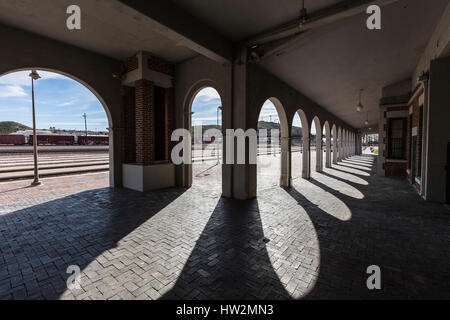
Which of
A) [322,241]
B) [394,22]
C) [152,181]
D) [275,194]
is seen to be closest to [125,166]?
[152,181]

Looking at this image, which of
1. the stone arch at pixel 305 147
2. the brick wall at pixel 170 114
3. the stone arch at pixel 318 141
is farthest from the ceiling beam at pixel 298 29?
the stone arch at pixel 318 141

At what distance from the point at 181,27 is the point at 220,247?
15.3ft

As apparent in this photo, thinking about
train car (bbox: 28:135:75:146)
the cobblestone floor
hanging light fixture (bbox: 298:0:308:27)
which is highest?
hanging light fixture (bbox: 298:0:308:27)

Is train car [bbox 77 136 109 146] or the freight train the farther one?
train car [bbox 77 136 109 146]

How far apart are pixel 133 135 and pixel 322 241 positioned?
7949mm

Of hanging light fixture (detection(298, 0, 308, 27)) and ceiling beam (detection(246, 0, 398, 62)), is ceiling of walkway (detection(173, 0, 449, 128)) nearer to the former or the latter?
ceiling beam (detection(246, 0, 398, 62))

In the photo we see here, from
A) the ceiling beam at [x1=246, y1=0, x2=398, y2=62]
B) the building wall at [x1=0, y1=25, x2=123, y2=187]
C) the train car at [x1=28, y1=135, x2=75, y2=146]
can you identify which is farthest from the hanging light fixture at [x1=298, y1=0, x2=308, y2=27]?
the train car at [x1=28, y1=135, x2=75, y2=146]

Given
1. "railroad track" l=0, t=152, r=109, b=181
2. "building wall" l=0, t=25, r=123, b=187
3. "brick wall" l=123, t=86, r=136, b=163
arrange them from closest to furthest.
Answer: "building wall" l=0, t=25, r=123, b=187
"brick wall" l=123, t=86, r=136, b=163
"railroad track" l=0, t=152, r=109, b=181

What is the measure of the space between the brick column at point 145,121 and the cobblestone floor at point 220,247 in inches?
74.4

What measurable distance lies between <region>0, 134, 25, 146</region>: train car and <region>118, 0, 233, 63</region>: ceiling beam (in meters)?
48.2

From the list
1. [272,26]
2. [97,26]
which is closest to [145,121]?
[97,26]

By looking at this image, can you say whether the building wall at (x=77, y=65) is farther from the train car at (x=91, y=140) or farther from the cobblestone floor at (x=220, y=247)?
the train car at (x=91, y=140)

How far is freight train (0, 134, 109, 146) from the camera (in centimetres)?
3640
